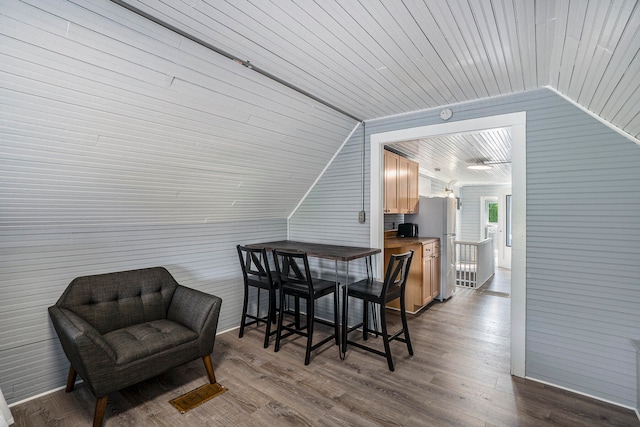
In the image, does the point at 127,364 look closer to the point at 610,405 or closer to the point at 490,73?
the point at 490,73

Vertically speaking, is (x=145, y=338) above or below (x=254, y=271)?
below

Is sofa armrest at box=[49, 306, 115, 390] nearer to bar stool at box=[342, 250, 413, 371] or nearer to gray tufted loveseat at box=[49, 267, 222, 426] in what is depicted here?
gray tufted loveseat at box=[49, 267, 222, 426]

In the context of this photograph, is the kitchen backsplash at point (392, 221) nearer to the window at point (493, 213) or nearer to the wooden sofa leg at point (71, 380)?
the wooden sofa leg at point (71, 380)

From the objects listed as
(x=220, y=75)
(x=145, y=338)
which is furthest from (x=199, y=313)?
(x=220, y=75)

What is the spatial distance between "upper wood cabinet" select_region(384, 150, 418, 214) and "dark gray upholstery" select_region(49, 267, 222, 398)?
2528 mm

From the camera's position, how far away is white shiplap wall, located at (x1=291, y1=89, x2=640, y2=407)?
2.24 meters

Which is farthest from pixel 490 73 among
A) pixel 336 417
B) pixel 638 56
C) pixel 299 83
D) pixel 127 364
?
pixel 127 364

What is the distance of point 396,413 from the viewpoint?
2.14 metres

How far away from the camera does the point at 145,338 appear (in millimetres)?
2291

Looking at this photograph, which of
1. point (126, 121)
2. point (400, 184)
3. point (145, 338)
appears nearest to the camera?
point (126, 121)

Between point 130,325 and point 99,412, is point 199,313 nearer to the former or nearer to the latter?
point 130,325

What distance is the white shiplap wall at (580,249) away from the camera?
7.36ft

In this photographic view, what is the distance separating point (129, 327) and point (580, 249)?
3.66 m

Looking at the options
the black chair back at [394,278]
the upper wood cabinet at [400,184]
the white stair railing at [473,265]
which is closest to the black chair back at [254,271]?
the black chair back at [394,278]
